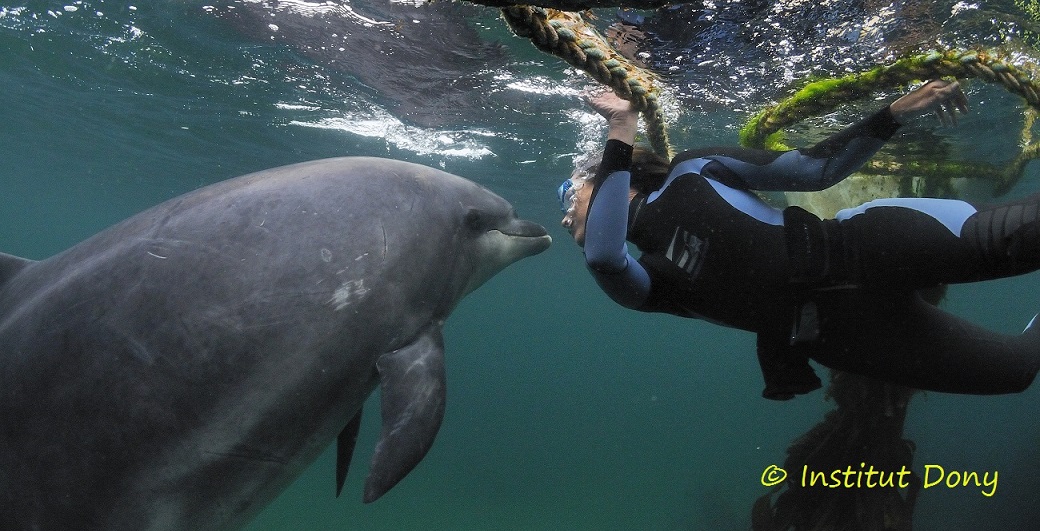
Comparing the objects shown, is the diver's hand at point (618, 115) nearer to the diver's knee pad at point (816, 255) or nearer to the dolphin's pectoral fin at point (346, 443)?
the diver's knee pad at point (816, 255)

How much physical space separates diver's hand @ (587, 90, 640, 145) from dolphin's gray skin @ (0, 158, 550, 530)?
147 centimetres

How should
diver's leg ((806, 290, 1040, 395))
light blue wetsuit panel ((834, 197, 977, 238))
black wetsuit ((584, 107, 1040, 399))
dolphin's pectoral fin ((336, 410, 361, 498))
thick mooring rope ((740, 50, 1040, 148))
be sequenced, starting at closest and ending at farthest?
1. light blue wetsuit panel ((834, 197, 977, 238))
2. black wetsuit ((584, 107, 1040, 399))
3. diver's leg ((806, 290, 1040, 395))
4. dolphin's pectoral fin ((336, 410, 361, 498))
5. thick mooring rope ((740, 50, 1040, 148))

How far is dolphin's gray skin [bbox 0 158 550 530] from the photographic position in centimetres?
312

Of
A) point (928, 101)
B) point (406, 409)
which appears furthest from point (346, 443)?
point (928, 101)

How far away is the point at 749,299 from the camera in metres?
3.73

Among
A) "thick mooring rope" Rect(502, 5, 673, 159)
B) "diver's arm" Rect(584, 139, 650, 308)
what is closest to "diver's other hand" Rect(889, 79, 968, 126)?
"thick mooring rope" Rect(502, 5, 673, 159)

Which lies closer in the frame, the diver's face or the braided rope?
the diver's face

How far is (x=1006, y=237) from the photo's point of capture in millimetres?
3268

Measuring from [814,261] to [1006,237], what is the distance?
970 millimetres

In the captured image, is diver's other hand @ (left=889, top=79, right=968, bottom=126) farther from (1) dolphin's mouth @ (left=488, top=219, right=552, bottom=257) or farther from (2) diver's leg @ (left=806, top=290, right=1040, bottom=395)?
(1) dolphin's mouth @ (left=488, top=219, right=552, bottom=257)

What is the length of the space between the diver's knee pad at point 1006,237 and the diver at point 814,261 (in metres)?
0.01

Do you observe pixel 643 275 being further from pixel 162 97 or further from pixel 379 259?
pixel 162 97

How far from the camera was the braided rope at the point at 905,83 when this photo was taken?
15.8ft

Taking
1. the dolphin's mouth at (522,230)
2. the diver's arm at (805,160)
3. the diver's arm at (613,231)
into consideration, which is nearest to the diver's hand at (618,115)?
the diver's arm at (613,231)
